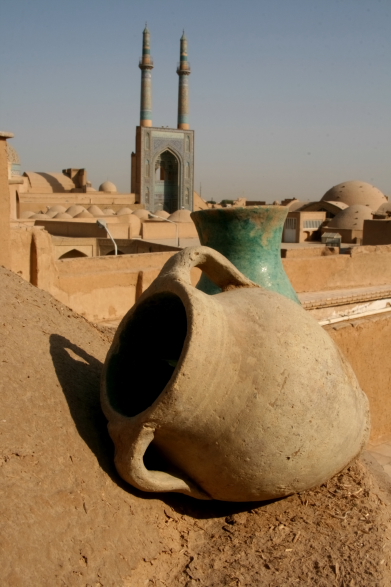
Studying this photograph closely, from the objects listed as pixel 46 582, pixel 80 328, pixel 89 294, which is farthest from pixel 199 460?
pixel 89 294

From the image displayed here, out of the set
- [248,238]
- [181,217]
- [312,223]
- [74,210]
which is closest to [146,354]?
[248,238]

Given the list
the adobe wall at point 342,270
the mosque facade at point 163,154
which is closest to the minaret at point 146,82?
the mosque facade at point 163,154

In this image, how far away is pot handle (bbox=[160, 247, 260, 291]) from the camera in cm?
263

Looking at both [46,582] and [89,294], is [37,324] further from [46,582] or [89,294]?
[89,294]

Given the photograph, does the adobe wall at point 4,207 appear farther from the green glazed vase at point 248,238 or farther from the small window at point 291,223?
the small window at point 291,223

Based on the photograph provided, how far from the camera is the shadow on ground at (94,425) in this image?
239 centimetres

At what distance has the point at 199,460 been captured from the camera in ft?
7.59

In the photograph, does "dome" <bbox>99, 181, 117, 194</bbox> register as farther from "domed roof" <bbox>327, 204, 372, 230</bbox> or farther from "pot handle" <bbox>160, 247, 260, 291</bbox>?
"pot handle" <bbox>160, 247, 260, 291</bbox>

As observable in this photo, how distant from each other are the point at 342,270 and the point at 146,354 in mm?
9163

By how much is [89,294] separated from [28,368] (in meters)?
5.89

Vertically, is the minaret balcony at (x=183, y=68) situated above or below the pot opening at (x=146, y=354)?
above

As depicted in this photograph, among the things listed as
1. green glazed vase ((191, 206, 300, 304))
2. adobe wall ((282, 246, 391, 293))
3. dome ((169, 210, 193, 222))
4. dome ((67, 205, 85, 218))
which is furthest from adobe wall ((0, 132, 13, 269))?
dome ((169, 210, 193, 222))

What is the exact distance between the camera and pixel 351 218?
22547 millimetres

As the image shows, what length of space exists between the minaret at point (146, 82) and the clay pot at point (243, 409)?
31013mm
